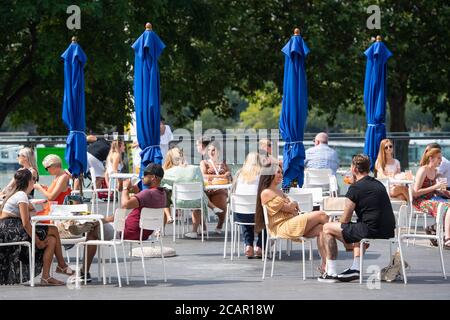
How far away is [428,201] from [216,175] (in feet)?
11.9

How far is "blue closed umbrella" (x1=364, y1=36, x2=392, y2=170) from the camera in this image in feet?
58.4

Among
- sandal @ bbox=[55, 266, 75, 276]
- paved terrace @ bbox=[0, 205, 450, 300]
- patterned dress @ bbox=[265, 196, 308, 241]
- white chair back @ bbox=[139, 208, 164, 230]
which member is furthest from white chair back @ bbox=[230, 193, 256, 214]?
sandal @ bbox=[55, 266, 75, 276]

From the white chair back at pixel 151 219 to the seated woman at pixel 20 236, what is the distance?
0.98 meters

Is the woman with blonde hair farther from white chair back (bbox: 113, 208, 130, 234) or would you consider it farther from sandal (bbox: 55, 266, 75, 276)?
white chair back (bbox: 113, 208, 130, 234)

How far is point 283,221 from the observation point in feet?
40.8

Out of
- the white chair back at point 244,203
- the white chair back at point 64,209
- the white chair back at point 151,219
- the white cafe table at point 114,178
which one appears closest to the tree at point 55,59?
the white cafe table at point 114,178

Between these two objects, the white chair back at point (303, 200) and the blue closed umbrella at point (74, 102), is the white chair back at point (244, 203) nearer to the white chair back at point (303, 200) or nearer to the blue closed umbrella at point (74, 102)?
the white chair back at point (303, 200)

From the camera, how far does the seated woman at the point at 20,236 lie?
11.8 m

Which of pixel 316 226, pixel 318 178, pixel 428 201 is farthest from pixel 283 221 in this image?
pixel 318 178

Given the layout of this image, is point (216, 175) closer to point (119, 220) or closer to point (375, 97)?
point (375, 97)

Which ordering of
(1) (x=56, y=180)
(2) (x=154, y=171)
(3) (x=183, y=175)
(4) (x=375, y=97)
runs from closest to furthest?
(2) (x=154, y=171)
(1) (x=56, y=180)
(3) (x=183, y=175)
(4) (x=375, y=97)
